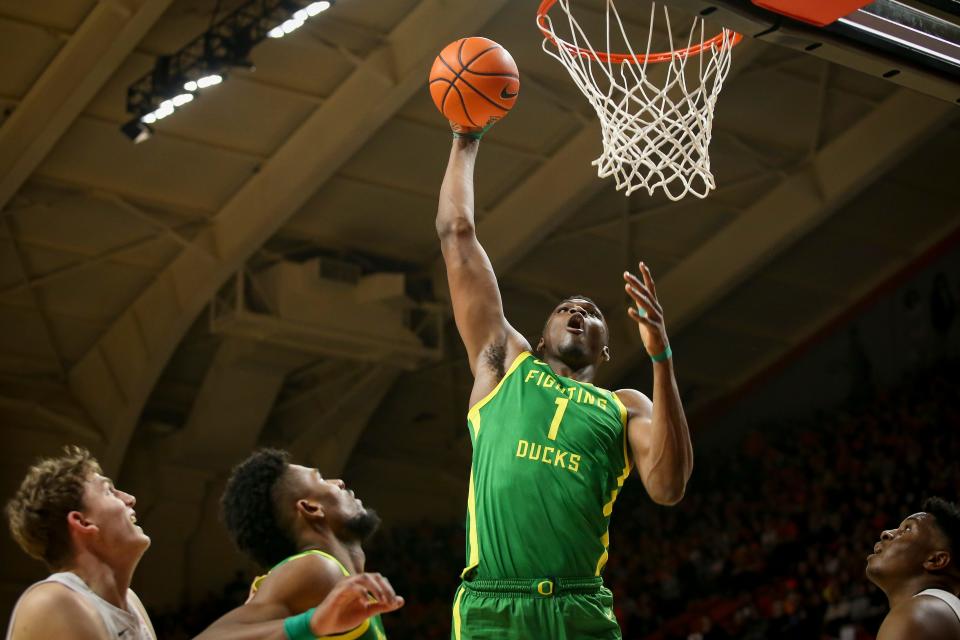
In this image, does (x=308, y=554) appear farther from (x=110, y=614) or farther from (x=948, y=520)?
(x=948, y=520)

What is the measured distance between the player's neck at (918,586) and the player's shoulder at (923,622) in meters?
0.20

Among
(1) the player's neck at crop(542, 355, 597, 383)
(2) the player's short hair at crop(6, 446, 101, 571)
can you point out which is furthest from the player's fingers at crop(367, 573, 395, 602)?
(1) the player's neck at crop(542, 355, 597, 383)

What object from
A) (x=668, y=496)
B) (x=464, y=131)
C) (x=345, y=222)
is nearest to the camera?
(x=668, y=496)

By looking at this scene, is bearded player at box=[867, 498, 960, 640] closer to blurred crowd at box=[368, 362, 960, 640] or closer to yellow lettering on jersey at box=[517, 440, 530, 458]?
yellow lettering on jersey at box=[517, 440, 530, 458]

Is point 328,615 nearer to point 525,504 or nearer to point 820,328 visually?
point 525,504

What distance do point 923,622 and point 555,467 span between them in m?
1.47

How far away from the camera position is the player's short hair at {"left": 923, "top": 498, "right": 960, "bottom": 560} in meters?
5.29

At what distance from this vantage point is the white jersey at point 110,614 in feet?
12.6

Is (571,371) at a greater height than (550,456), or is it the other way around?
(571,371)

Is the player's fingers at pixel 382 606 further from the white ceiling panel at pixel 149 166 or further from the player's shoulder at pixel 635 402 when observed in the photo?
the white ceiling panel at pixel 149 166

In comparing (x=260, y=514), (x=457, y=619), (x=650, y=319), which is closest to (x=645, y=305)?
(x=650, y=319)

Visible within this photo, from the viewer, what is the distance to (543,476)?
4602 mm

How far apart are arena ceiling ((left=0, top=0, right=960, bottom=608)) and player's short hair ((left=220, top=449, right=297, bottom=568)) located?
7.03 metres

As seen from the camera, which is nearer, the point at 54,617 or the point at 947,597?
the point at 54,617
